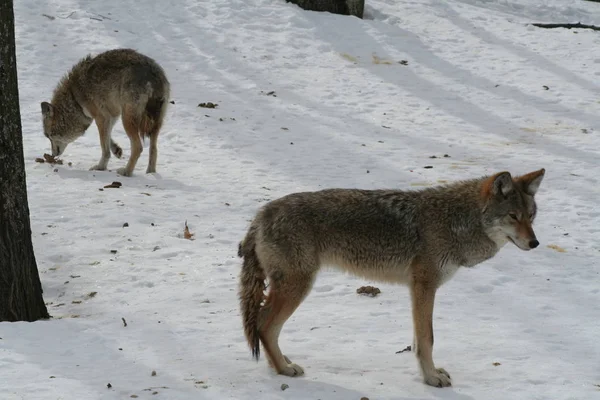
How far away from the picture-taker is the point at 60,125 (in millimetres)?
12203

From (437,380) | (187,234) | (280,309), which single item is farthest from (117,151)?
(437,380)

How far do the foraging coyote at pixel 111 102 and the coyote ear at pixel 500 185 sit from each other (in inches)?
259

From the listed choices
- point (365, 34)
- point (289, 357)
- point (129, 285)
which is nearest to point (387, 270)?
point (289, 357)

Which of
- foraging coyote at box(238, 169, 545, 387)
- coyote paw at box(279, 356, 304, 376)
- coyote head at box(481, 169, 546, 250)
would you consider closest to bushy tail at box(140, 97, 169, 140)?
foraging coyote at box(238, 169, 545, 387)

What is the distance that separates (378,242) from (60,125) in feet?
25.5

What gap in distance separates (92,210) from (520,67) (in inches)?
391

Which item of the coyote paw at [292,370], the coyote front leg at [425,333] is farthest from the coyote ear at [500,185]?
the coyote paw at [292,370]

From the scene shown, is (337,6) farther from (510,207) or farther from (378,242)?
(378,242)

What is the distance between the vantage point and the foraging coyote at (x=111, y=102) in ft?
37.7

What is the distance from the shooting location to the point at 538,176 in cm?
603

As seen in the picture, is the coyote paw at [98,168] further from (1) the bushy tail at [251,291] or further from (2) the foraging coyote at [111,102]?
(1) the bushy tail at [251,291]

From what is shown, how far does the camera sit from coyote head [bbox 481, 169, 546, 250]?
5918 mm

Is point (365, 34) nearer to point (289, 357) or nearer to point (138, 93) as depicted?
point (138, 93)

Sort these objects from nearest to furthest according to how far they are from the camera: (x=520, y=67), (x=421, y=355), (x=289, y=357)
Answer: (x=421, y=355) < (x=289, y=357) < (x=520, y=67)
